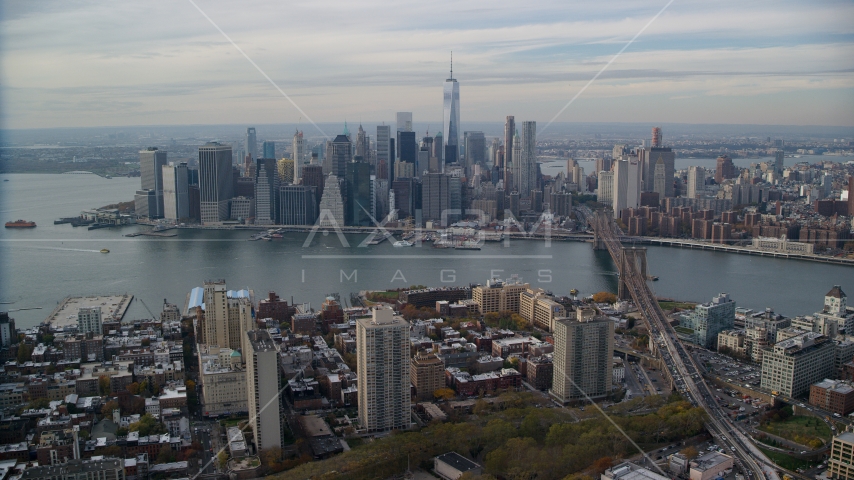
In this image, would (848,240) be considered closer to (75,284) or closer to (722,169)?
(722,169)

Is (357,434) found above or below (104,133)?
below

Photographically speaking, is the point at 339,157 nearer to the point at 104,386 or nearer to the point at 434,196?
the point at 434,196

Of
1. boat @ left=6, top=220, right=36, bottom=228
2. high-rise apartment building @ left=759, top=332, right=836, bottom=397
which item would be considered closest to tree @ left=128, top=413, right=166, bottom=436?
high-rise apartment building @ left=759, top=332, right=836, bottom=397

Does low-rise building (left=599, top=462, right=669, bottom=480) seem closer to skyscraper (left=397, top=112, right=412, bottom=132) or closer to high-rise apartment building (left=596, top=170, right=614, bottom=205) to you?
high-rise apartment building (left=596, top=170, right=614, bottom=205)

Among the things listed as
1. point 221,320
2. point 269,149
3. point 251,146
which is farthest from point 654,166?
point 221,320

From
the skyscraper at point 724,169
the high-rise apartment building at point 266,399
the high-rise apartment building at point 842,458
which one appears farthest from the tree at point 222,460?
the skyscraper at point 724,169

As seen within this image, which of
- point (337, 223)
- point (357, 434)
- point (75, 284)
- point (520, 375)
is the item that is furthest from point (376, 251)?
point (357, 434)

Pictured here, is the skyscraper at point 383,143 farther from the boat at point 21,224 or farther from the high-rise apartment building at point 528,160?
the boat at point 21,224
